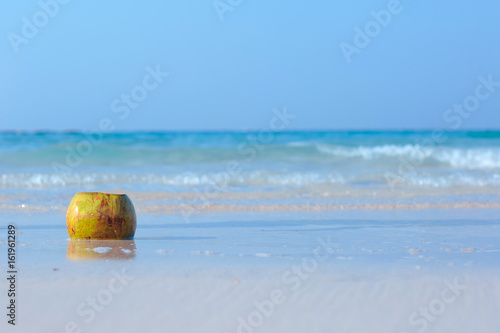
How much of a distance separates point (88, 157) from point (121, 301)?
678 inches

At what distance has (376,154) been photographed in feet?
77.6

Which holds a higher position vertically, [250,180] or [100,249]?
[100,249]

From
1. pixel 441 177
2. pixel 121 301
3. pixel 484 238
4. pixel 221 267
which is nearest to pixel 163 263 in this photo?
pixel 221 267

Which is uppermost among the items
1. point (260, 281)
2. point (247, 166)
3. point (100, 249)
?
point (260, 281)

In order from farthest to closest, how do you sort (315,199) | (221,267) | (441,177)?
(441,177)
(315,199)
(221,267)

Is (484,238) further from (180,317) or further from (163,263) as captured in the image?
(180,317)
